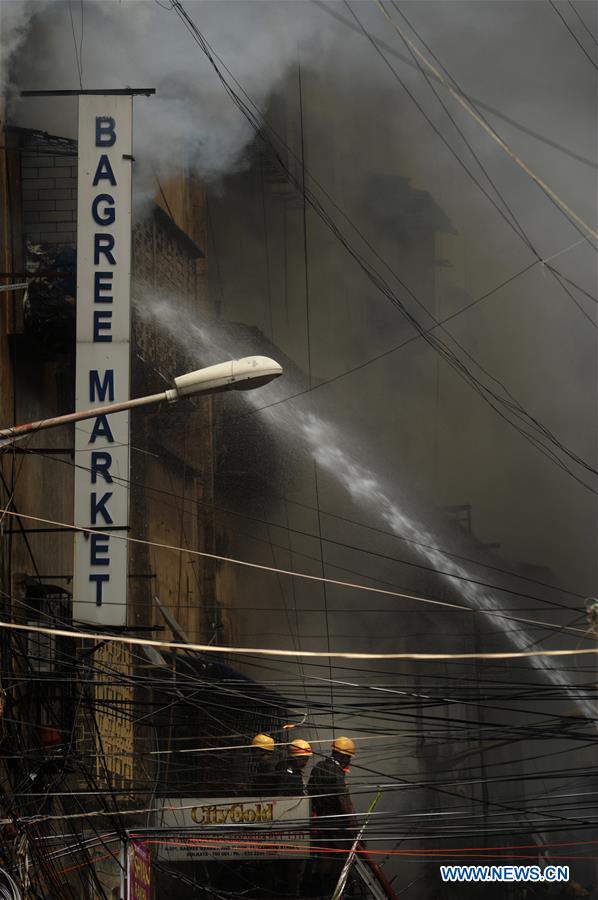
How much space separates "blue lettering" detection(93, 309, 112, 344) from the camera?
50.5 ft

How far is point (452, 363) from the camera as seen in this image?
30125 mm

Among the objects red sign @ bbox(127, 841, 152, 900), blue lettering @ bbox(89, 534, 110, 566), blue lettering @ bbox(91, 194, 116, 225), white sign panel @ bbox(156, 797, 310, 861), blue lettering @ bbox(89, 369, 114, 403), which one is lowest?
red sign @ bbox(127, 841, 152, 900)

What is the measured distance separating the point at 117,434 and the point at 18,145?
14.5 ft

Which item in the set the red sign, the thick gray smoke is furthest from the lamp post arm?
the thick gray smoke

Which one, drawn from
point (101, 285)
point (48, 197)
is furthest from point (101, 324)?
point (48, 197)

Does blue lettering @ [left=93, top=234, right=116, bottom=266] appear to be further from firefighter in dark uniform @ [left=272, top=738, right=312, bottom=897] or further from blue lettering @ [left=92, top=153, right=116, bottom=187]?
firefighter in dark uniform @ [left=272, top=738, right=312, bottom=897]

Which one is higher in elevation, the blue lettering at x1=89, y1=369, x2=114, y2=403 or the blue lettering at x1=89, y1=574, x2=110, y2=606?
the blue lettering at x1=89, y1=369, x2=114, y2=403

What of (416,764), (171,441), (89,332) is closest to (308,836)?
(89,332)

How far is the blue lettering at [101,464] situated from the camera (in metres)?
15.2

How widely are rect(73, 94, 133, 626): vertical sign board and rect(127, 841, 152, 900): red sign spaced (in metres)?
3.44

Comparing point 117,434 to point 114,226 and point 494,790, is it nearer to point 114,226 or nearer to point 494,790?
point 114,226

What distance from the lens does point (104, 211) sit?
15.7 m

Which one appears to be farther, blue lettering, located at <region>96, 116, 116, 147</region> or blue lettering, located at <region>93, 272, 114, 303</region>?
blue lettering, located at <region>96, 116, 116, 147</region>

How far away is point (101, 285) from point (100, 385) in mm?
1222
